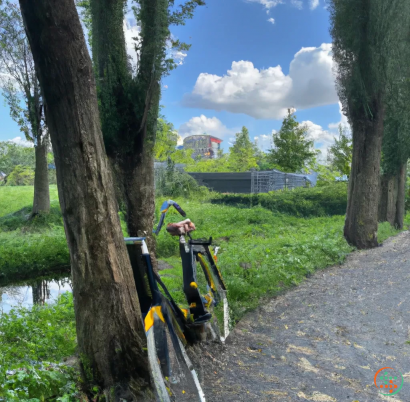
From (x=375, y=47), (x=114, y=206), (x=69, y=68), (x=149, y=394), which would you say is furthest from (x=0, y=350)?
(x=375, y=47)

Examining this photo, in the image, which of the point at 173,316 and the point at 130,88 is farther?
the point at 130,88

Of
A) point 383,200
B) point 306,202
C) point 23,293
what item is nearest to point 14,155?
point 306,202

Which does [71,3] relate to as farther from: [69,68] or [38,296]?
[38,296]

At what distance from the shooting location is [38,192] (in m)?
17.7

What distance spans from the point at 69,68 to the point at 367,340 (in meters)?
4.48

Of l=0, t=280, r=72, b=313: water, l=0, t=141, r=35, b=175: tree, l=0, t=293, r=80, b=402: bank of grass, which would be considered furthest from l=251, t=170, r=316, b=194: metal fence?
l=0, t=141, r=35, b=175: tree

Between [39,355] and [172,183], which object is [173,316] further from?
[172,183]

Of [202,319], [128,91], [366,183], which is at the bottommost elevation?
[202,319]

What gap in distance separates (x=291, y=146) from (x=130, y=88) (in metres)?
31.4

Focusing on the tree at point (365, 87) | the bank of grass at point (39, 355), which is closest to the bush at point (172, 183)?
the tree at point (365, 87)

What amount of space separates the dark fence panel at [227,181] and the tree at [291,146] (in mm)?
7169

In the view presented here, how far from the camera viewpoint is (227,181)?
31094mm

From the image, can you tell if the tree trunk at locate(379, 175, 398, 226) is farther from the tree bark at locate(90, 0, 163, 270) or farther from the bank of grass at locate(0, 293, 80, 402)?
the bank of grass at locate(0, 293, 80, 402)

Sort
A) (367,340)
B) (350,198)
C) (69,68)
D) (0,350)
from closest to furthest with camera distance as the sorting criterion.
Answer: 1. (69,68)
2. (0,350)
3. (367,340)
4. (350,198)
